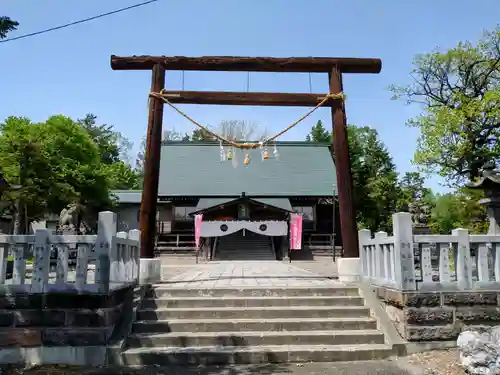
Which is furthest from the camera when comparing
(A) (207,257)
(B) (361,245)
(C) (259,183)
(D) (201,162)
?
(D) (201,162)

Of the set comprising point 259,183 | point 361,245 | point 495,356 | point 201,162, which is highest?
point 201,162

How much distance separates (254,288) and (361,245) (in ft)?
8.04

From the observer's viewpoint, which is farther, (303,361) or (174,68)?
(174,68)

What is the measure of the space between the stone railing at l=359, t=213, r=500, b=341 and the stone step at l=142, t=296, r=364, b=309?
0.92 metres

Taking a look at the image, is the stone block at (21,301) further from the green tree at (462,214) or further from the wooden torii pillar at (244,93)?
the green tree at (462,214)

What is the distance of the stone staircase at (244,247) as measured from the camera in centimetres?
2352

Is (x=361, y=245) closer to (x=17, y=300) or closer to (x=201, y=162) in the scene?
(x=17, y=300)

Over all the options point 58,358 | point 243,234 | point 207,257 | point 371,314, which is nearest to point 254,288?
point 371,314

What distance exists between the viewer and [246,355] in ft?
19.5

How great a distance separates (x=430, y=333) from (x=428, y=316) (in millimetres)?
253

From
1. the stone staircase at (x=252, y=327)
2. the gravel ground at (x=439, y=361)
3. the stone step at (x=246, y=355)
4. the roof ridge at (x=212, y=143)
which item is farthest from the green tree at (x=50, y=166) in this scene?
the gravel ground at (x=439, y=361)

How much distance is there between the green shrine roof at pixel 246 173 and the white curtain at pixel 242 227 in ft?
11.6

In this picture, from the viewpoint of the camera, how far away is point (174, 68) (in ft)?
32.7

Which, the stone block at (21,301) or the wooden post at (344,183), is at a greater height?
the wooden post at (344,183)
